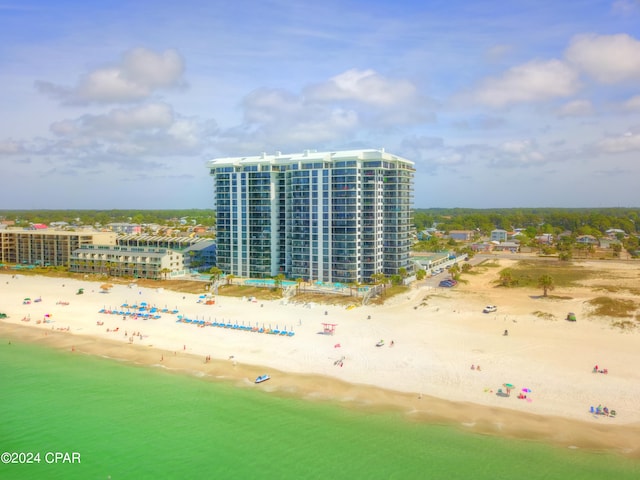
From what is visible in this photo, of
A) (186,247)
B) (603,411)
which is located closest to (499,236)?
(186,247)

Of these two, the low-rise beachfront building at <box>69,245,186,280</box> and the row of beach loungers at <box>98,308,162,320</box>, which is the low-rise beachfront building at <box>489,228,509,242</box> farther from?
the row of beach loungers at <box>98,308,162,320</box>

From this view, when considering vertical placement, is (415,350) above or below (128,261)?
below

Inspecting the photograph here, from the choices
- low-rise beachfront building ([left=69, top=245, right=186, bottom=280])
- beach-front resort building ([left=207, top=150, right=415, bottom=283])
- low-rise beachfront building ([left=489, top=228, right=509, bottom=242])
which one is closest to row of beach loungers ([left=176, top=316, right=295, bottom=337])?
beach-front resort building ([left=207, top=150, right=415, bottom=283])

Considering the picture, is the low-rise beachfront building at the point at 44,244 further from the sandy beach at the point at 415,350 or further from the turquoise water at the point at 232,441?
the turquoise water at the point at 232,441

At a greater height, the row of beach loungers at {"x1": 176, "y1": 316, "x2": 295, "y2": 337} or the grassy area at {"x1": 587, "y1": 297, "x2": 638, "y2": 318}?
the grassy area at {"x1": 587, "y1": 297, "x2": 638, "y2": 318}

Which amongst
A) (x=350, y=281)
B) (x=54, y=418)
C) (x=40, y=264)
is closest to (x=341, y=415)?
(x=54, y=418)

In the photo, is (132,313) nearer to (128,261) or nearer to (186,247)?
(128,261)
